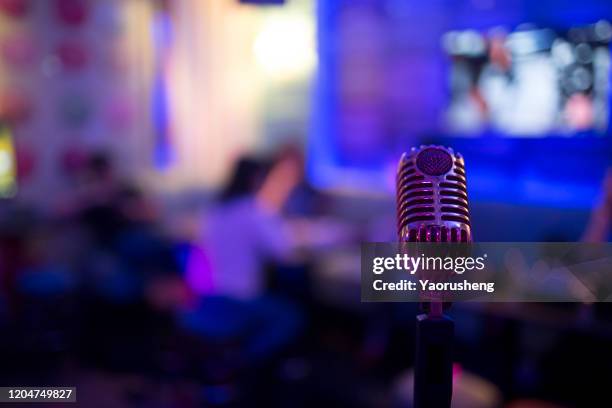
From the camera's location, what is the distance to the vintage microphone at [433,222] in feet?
3.42

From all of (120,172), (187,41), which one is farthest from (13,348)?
(187,41)

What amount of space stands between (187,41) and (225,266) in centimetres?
332

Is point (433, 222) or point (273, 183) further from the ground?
point (273, 183)

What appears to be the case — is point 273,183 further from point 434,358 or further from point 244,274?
point 434,358

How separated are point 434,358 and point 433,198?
0.27 m

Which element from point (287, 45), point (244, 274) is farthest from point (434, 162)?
point (287, 45)

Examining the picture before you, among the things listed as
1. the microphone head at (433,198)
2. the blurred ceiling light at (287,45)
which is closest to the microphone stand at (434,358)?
the microphone head at (433,198)

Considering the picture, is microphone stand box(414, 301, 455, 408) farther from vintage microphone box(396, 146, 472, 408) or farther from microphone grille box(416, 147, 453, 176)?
microphone grille box(416, 147, 453, 176)

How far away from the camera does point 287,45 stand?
5824 millimetres

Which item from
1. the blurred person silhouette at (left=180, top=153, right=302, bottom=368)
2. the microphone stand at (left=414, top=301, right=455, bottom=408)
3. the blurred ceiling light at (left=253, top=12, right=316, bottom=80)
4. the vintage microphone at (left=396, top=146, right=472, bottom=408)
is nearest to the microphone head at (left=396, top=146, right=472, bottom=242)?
the vintage microphone at (left=396, top=146, right=472, bottom=408)

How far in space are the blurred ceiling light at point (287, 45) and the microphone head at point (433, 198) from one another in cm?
488

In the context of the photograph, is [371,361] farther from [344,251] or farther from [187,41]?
[187,41]

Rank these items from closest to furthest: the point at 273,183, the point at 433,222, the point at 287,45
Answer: the point at 433,222 → the point at 273,183 → the point at 287,45

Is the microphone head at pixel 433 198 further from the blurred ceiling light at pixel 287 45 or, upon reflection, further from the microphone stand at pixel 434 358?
the blurred ceiling light at pixel 287 45
